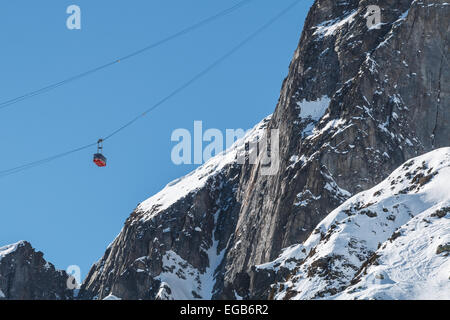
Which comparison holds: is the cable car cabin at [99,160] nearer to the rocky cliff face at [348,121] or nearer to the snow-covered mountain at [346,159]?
the snow-covered mountain at [346,159]

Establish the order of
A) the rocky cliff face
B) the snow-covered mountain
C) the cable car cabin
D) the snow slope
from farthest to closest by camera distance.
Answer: the rocky cliff face, the snow-covered mountain, the cable car cabin, the snow slope

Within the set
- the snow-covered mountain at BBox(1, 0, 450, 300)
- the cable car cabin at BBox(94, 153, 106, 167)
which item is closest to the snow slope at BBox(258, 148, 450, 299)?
the snow-covered mountain at BBox(1, 0, 450, 300)

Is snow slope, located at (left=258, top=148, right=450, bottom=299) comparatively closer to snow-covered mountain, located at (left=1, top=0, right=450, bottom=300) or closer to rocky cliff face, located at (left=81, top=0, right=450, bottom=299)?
snow-covered mountain, located at (left=1, top=0, right=450, bottom=300)

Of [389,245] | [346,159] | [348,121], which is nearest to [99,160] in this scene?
[389,245]

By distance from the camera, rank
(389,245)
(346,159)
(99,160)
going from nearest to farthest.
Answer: (389,245)
(99,160)
(346,159)

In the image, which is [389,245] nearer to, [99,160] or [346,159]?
[99,160]

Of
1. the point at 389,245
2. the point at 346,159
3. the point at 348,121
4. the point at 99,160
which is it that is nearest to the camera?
the point at 389,245

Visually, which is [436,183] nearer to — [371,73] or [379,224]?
[379,224]

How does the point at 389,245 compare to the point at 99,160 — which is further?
the point at 99,160
